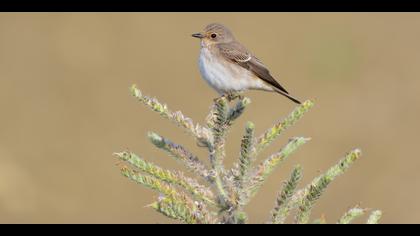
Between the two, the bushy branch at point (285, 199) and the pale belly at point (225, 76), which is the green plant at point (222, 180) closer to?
the bushy branch at point (285, 199)

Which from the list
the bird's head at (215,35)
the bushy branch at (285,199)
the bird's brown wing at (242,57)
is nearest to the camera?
the bushy branch at (285,199)

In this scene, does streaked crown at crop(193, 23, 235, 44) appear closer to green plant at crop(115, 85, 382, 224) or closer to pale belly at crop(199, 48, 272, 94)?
pale belly at crop(199, 48, 272, 94)

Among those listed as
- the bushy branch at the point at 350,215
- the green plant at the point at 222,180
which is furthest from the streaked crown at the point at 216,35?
the bushy branch at the point at 350,215

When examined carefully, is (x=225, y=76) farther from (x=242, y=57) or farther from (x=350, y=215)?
(x=350, y=215)

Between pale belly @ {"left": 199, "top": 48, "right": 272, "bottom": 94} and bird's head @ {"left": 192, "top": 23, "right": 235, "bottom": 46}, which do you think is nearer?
pale belly @ {"left": 199, "top": 48, "right": 272, "bottom": 94}

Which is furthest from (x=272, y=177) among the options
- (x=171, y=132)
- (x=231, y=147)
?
(x=171, y=132)

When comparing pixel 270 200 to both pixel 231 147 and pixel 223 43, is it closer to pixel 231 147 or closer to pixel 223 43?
pixel 231 147

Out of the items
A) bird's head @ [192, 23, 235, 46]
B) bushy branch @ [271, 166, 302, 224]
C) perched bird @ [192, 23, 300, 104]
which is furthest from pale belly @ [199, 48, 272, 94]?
bushy branch @ [271, 166, 302, 224]

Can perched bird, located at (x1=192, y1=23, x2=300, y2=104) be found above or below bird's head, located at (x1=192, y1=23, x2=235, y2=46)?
below
